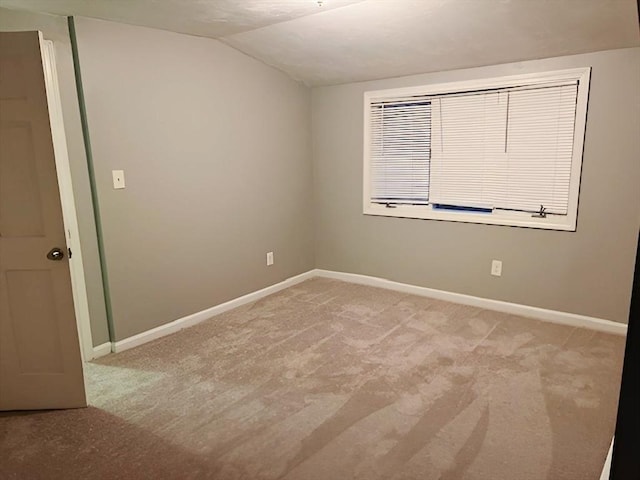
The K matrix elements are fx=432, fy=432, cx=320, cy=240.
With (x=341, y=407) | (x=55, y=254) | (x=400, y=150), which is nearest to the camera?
(x=55, y=254)

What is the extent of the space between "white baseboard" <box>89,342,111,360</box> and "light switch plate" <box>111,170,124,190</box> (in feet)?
3.59

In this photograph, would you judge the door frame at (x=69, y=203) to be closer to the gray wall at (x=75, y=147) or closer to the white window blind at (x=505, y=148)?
the gray wall at (x=75, y=147)

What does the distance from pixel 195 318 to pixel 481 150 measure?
9.07ft

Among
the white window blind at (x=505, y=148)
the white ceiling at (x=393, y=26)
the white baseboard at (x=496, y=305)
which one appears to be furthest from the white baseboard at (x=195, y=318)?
the white ceiling at (x=393, y=26)

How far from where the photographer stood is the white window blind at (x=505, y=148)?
129 inches

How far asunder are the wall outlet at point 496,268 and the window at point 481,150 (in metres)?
0.34

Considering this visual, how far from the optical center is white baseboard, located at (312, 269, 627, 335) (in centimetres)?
325

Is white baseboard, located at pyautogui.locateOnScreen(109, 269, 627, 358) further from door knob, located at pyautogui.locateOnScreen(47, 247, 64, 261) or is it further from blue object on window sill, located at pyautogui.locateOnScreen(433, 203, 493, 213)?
door knob, located at pyautogui.locateOnScreen(47, 247, 64, 261)

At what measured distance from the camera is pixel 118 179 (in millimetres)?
2928

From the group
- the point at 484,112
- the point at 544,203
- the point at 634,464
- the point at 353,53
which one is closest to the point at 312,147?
the point at 353,53

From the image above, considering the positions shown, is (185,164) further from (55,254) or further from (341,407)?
(341,407)

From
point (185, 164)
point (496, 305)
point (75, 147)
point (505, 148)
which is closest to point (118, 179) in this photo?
point (75, 147)

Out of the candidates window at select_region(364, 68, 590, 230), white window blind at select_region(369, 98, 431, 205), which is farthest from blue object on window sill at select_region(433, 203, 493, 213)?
white window blind at select_region(369, 98, 431, 205)

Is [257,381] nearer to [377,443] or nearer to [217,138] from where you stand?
[377,443]
